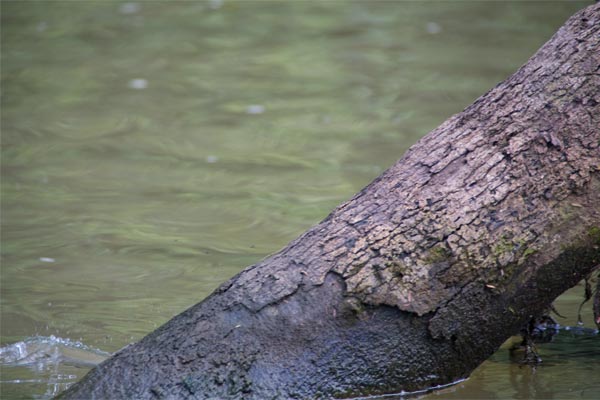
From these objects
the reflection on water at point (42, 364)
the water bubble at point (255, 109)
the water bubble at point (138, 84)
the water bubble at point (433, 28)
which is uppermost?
the reflection on water at point (42, 364)

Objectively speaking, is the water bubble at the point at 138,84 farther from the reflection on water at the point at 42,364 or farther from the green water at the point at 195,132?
the reflection on water at the point at 42,364

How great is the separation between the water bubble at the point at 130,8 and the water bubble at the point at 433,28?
9.73 ft

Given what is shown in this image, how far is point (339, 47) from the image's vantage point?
8.77 m

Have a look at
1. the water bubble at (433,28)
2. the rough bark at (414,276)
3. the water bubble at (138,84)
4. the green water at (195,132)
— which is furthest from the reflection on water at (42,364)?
the water bubble at (433,28)

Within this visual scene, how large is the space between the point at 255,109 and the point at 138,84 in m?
1.12

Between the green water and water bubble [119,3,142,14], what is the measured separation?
4 cm

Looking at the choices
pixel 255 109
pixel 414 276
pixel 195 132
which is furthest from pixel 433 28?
pixel 414 276

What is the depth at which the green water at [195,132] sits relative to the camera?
4.21 m

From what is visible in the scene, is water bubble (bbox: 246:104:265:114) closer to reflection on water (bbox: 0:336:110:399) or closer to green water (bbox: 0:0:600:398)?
green water (bbox: 0:0:600:398)

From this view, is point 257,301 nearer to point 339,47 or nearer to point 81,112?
point 81,112

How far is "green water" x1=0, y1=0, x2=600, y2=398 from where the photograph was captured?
4.21 meters

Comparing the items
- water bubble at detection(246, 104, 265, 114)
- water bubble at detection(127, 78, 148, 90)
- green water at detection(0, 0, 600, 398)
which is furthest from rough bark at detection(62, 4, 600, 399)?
water bubble at detection(127, 78, 148, 90)

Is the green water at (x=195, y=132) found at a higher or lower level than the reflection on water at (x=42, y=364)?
lower

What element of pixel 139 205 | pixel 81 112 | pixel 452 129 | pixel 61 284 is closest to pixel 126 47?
pixel 81 112
